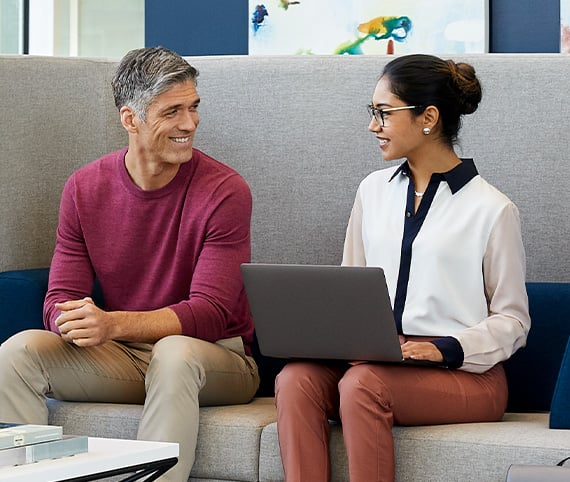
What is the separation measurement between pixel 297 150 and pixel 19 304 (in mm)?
947

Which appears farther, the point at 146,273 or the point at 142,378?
the point at 146,273

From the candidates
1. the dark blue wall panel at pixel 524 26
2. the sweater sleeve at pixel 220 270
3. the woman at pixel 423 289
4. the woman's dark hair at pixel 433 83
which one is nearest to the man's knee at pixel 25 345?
the sweater sleeve at pixel 220 270

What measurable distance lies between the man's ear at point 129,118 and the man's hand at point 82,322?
0.57 m

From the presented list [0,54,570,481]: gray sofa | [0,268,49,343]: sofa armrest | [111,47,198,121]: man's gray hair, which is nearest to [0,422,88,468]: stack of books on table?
[0,54,570,481]: gray sofa

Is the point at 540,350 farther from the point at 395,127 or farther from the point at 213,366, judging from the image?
the point at 213,366

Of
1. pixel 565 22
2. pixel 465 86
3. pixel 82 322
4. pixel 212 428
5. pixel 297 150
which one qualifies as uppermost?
pixel 565 22

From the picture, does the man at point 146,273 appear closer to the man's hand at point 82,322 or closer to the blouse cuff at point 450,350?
the man's hand at point 82,322

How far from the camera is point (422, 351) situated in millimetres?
2584

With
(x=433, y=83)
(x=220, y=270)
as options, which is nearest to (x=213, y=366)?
(x=220, y=270)

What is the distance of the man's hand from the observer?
2.73 meters

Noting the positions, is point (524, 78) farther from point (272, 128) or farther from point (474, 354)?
point (474, 354)

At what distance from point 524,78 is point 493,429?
1.21 metres

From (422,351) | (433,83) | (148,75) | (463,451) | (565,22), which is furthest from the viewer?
(565,22)

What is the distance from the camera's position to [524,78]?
334 centimetres
